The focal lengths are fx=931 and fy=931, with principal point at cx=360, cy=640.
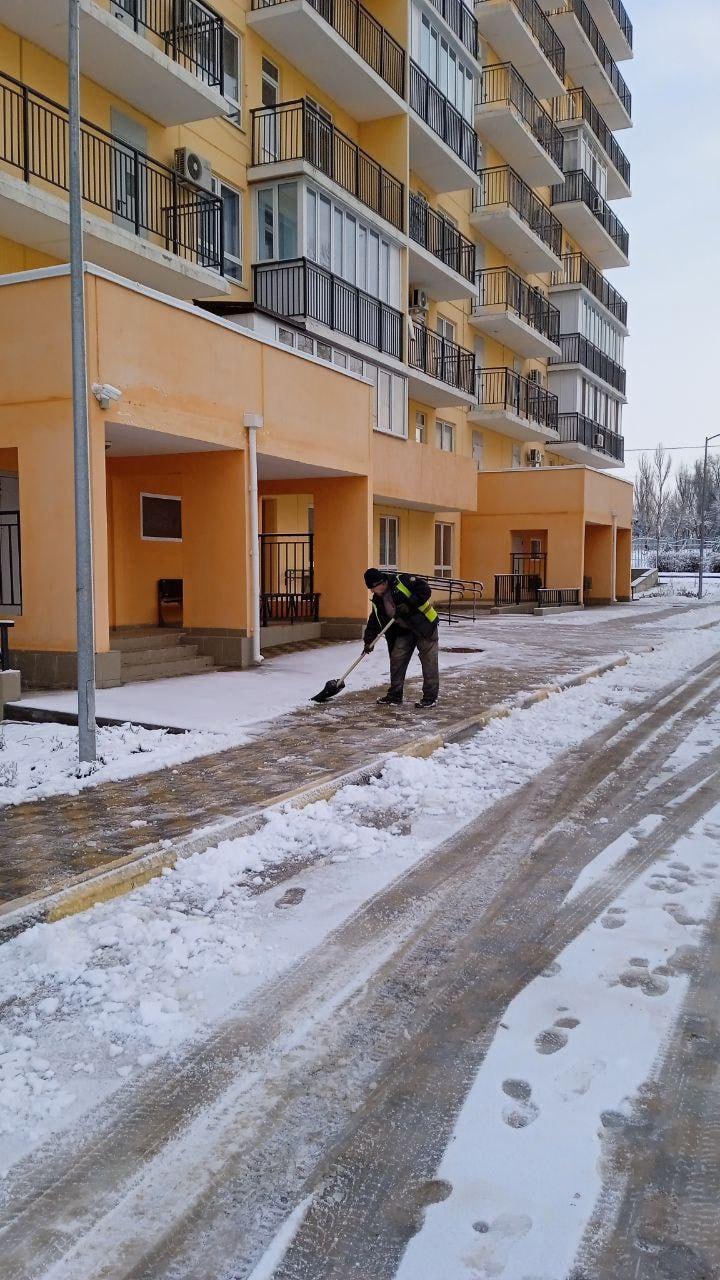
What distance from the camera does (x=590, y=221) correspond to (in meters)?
38.4

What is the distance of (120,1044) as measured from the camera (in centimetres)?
326

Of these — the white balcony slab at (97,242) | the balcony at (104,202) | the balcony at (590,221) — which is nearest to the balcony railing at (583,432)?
the balcony at (590,221)

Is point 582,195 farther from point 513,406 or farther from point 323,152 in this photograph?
point 323,152

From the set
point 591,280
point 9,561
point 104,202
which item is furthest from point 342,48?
point 591,280

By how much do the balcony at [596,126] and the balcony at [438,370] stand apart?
1553 centimetres

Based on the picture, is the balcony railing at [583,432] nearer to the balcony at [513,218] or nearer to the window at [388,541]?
the balcony at [513,218]

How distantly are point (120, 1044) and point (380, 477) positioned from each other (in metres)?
18.5

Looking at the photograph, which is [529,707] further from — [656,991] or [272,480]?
[272,480]

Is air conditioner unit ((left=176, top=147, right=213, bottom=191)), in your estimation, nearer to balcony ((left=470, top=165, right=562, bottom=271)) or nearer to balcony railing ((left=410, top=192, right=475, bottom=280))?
balcony railing ((left=410, top=192, right=475, bottom=280))

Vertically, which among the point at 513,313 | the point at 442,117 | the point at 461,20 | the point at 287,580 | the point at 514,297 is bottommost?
the point at 287,580

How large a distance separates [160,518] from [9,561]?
3.60 metres

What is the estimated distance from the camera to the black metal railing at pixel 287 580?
1720 centimetres

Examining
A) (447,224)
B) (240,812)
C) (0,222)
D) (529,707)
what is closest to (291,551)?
(0,222)

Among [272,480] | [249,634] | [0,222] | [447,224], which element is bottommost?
[249,634]
